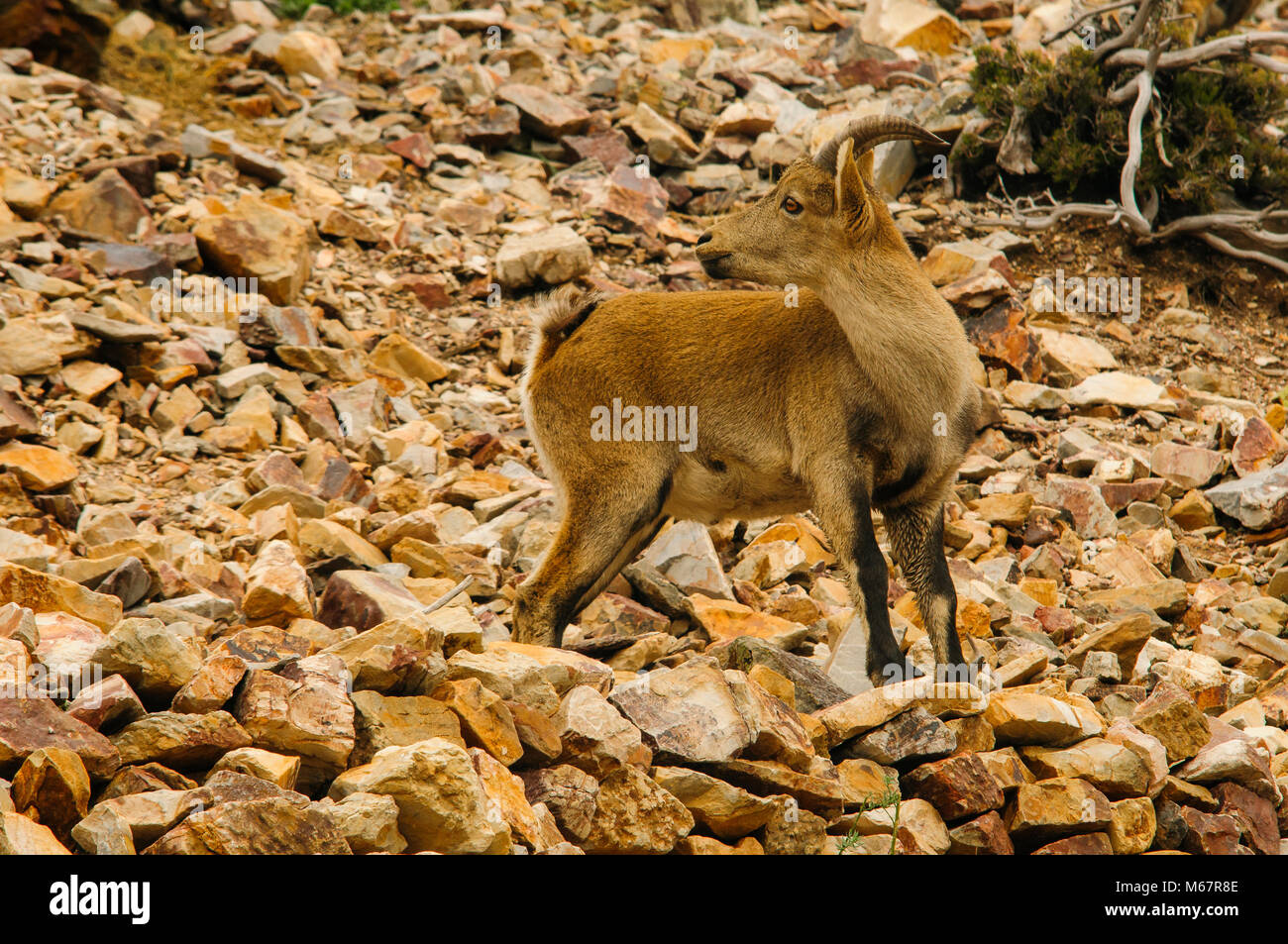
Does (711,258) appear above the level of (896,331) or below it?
above

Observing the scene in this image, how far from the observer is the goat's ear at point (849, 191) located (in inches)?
252

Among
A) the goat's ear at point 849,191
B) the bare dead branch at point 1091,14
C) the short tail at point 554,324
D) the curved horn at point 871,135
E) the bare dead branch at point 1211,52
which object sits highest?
the bare dead branch at point 1091,14

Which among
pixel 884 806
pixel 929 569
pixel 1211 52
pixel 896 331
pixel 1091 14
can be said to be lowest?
pixel 884 806

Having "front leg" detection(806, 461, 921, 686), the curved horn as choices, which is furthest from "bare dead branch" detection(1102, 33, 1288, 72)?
"front leg" detection(806, 461, 921, 686)

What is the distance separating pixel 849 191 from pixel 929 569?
199 cm

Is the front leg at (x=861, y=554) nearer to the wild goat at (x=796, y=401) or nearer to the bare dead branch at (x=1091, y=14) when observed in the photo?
the wild goat at (x=796, y=401)

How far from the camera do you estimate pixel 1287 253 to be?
11586 mm

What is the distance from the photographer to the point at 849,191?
6.51 m

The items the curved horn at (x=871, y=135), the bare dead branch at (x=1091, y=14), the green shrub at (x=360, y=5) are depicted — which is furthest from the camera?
the green shrub at (x=360, y=5)

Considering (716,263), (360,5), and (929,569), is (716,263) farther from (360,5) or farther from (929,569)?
(360,5)

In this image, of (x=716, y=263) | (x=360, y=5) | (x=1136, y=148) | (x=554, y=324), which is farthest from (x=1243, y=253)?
(x=360, y=5)

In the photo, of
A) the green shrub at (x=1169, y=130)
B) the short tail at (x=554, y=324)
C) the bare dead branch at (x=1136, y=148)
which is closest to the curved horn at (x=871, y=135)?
the short tail at (x=554, y=324)
